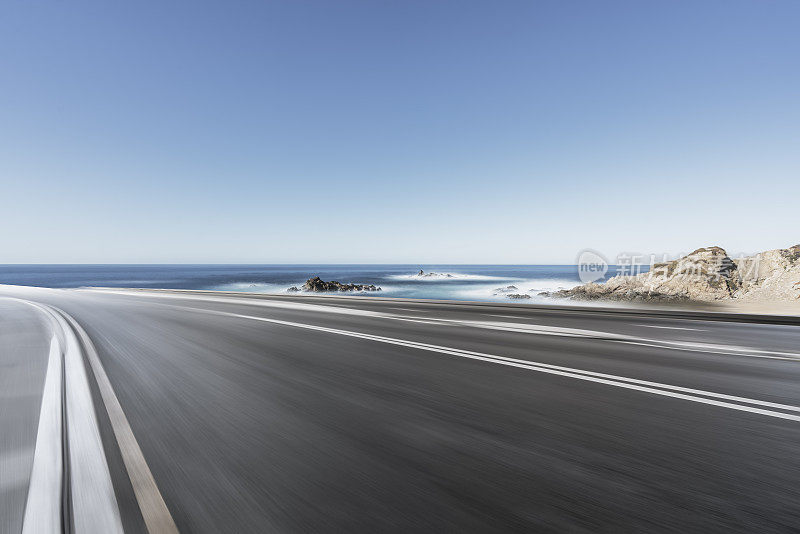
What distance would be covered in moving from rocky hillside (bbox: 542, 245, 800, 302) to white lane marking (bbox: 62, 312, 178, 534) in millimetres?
22041

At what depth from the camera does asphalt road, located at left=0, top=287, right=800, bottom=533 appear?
1823 millimetres

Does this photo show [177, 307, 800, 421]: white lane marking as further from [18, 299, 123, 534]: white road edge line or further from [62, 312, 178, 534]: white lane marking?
[18, 299, 123, 534]: white road edge line

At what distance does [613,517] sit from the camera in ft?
5.75

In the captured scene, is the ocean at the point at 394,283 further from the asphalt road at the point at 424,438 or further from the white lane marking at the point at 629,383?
the asphalt road at the point at 424,438

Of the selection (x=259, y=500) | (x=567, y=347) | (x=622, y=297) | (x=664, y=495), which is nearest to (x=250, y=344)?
(x=259, y=500)

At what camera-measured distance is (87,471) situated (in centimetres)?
225

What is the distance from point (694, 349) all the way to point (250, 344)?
8.01 metres

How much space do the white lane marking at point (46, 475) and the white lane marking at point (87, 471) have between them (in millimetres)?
64

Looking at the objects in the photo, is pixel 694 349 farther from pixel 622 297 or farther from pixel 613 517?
pixel 622 297

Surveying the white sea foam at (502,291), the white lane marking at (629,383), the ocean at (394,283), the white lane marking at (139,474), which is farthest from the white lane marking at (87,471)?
the white sea foam at (502,291)

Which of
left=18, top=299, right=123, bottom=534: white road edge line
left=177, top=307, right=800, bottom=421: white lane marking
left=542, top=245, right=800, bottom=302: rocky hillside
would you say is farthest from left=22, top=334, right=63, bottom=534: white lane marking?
left=542, top=245, right=800, bottom=302: rocky hillside

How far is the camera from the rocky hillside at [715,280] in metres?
15.9

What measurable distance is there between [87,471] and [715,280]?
25.7 meters

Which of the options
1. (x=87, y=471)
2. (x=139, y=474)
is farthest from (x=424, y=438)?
(x=87, y=471)
